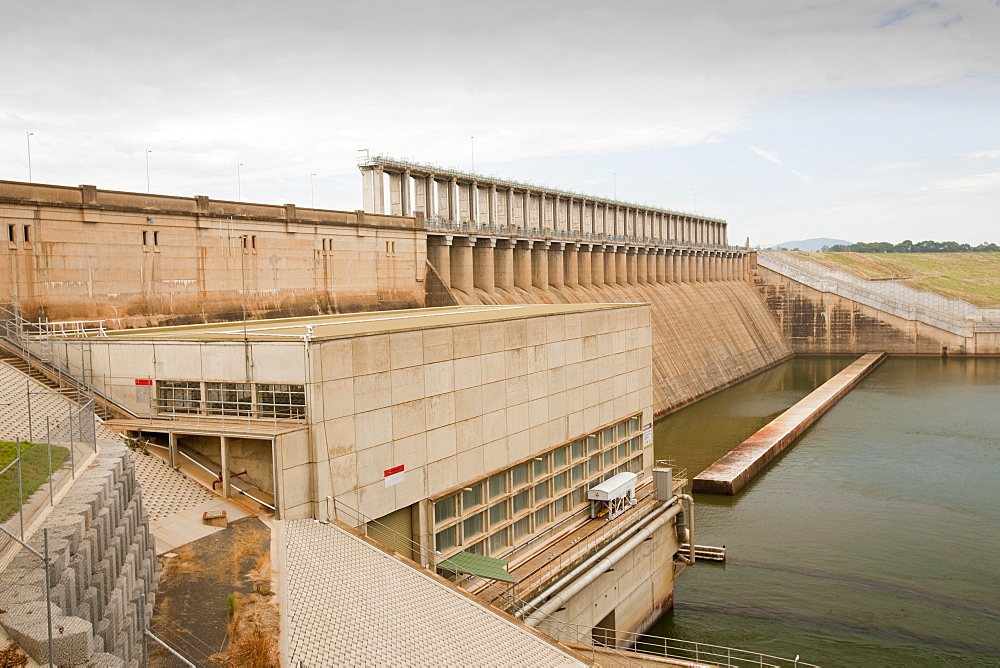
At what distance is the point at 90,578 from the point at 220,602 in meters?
3.03

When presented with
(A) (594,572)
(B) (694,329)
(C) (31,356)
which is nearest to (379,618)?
(A) (594,572)

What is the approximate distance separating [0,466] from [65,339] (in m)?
9.59

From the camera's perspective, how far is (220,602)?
13.5m

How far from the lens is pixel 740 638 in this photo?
77.6 feet

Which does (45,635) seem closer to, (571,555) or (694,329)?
(571,555)

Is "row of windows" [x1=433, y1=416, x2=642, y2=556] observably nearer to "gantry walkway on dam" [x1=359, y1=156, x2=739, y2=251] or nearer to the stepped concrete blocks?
the stepped concrete blocks

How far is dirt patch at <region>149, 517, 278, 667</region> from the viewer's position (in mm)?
12023

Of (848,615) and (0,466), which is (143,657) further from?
(848,615)

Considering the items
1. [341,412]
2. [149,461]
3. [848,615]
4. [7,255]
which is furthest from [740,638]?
[7,255]

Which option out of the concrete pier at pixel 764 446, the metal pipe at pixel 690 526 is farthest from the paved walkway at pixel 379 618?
the concrete pier at pixel 764 446

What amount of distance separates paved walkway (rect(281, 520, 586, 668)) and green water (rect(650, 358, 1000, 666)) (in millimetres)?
11484

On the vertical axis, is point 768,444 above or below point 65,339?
below

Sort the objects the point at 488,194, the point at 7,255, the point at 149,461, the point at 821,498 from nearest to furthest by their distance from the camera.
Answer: the point at 149,461, the point at 7,255, the point at 821,498, the point at 488,194

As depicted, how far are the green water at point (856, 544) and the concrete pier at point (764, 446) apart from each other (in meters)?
0.62
